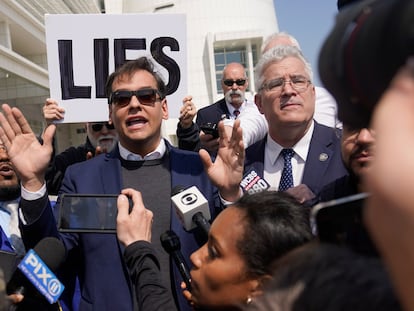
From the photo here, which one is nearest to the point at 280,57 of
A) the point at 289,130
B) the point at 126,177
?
the point at 289,130

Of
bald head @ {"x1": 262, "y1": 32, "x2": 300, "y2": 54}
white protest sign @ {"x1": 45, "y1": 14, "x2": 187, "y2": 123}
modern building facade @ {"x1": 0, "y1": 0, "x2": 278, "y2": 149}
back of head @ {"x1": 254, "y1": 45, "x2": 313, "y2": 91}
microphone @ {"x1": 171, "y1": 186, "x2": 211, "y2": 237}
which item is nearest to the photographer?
microphone @ {"x1": 171, "y1": 186, "x2": 211, "y2": 237}

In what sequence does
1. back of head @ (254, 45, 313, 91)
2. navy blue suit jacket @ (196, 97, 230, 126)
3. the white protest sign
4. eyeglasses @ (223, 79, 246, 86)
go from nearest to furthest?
1. back of head @ (254, 45, 313, 91)
2. the white protest sign
3. navy blue suit jacket @ (196, 97, 230, 126)
4. eyeglasses @ (223, 79, 246, 86)

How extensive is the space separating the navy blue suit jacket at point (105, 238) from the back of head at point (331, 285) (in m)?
1.26

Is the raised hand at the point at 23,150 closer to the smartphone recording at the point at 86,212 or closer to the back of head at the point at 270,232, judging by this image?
the smartphone recording at the point at 86,212

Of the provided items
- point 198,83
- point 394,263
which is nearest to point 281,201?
point 394,263

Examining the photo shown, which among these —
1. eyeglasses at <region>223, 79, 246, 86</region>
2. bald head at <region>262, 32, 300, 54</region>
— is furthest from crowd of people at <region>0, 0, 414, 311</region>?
eyeglasses at <region>223, 79, 246, 86</region>

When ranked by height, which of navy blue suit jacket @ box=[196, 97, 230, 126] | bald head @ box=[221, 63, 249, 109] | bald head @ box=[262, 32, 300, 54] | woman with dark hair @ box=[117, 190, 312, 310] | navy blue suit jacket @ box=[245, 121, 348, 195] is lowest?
woman with dark hair @ box=[117, 190, 312, 310]

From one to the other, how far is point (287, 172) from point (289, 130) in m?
0.20

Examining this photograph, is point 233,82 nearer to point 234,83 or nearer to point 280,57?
point 234,83

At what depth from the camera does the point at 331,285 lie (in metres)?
0.67

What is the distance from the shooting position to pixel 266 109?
230cm

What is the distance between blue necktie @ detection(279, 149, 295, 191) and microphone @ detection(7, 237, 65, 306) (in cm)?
99

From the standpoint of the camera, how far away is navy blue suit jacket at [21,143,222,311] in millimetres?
A: 1917

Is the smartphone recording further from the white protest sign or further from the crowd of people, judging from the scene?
the white protest sign
